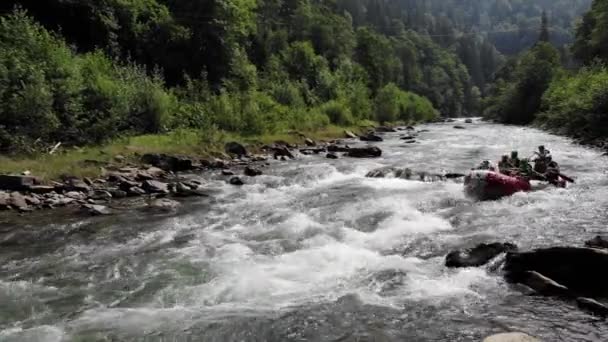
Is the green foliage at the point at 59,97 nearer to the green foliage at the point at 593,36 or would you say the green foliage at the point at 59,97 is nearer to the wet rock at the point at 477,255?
the wet rock at the point at 477,255

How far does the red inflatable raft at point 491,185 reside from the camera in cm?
1789

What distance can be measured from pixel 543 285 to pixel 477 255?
1.85m

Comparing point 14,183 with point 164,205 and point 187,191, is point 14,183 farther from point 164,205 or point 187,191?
point 187,191

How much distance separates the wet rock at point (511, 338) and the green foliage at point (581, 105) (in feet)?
110

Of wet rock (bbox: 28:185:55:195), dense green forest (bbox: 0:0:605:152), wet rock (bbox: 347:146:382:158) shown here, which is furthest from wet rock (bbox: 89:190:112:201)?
wet rock (bbox: 347:146:382:158)

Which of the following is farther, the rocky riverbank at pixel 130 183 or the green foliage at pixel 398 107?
the green foliage at pixel 398 107

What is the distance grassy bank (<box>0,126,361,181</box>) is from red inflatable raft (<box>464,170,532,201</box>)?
14933mm

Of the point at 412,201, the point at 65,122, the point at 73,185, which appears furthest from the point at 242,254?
the point at 65,122

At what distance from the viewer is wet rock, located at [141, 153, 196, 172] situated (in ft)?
82.2

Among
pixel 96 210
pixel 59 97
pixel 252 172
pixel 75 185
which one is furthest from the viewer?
pixel 252 172

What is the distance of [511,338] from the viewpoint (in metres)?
7.17

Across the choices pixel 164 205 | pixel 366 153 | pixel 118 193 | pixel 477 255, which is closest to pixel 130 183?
pixel 118 193

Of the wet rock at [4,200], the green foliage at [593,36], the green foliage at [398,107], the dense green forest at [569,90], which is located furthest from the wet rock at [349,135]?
the wet rock at [4,200]

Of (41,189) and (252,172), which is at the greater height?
(41,189)
